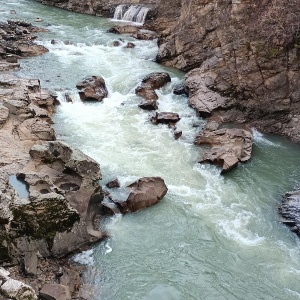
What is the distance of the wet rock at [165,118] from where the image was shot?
48.8 ft

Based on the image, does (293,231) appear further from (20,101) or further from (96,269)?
(20,101)

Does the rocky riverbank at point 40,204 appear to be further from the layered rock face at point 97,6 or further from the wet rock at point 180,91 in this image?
the layered rock face at point 97,6

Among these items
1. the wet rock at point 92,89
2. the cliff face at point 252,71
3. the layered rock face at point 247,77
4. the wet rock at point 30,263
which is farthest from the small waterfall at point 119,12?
the wet rock at point 30,263

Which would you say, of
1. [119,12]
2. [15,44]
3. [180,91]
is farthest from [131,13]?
[180,91]

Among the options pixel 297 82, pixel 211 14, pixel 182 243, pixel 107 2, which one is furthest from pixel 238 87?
pixel 107 2

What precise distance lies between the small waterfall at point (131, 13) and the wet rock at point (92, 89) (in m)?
11.0

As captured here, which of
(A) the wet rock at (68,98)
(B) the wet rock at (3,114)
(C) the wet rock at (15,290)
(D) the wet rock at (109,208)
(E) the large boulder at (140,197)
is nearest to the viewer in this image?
(C) the wet rock at (15,290)

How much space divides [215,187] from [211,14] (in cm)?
976

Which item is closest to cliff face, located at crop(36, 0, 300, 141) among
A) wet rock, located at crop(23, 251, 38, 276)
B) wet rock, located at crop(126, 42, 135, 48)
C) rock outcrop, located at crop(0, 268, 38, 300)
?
wet rock, located at crop(126, 42, 135, 48)

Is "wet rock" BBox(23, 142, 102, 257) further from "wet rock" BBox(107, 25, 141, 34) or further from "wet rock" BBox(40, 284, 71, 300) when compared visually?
"wet rock" BBox(107, 25, 141, 34)

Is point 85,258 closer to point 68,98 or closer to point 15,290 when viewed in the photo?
point 15,290

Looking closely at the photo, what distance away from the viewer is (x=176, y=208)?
35.0 feet

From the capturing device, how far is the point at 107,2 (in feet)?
95.0

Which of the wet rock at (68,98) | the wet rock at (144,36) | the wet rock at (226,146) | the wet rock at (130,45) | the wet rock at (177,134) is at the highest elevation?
the wet rock at (226,146)
